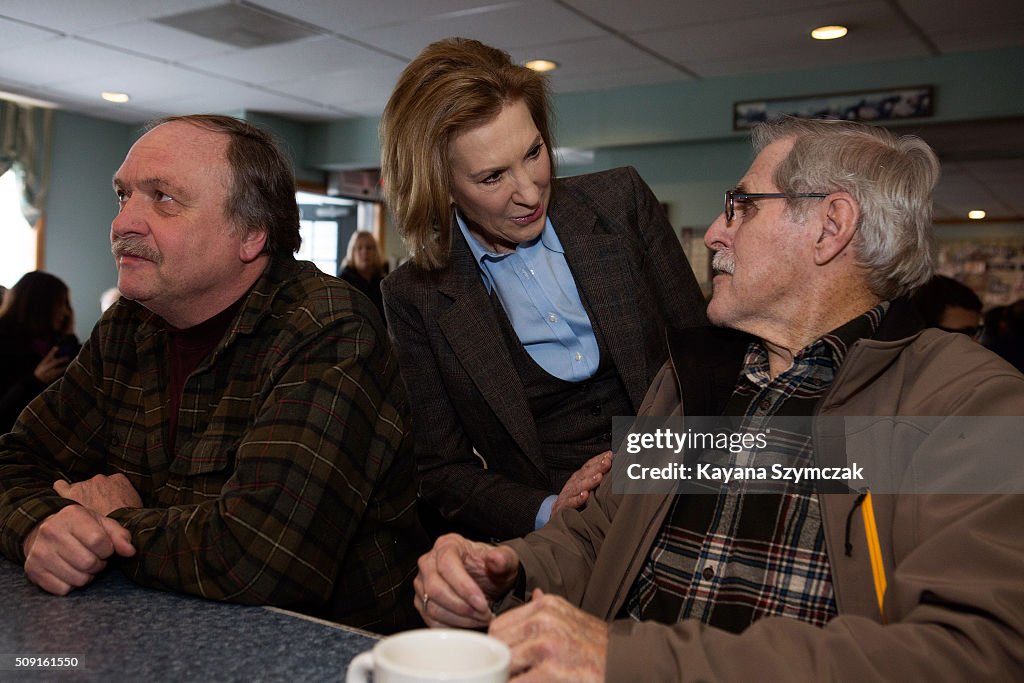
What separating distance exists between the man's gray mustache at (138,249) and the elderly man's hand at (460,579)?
0.77 m

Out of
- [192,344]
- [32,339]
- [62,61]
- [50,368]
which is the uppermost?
[62,61]

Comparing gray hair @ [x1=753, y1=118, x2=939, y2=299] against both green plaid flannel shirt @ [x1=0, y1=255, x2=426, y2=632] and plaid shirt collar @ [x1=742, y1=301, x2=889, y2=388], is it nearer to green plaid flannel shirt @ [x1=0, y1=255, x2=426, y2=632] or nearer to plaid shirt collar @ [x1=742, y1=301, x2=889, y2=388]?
plaid shirt collar @ [x1=742, y1=301, x2=889, y2=388]

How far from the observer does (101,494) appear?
147cm

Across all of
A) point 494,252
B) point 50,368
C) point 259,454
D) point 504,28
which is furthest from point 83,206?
point 259,454

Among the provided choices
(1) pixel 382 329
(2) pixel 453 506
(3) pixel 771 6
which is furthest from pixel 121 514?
(3) pixel 771 6

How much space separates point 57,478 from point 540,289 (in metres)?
1.02

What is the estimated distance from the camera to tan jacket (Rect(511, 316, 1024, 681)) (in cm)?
89

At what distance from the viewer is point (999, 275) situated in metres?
6.50

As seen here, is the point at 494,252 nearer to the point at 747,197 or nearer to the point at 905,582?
the point at 747,197

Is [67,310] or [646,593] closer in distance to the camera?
[646,593]

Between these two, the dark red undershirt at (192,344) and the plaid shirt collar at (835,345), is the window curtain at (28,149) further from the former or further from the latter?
the plaid shirt collar at (835,345)

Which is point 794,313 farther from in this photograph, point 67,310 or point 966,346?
point 67,310

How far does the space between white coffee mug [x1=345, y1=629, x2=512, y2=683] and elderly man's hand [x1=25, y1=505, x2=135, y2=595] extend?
0.70m

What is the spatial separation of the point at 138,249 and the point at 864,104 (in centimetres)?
548
